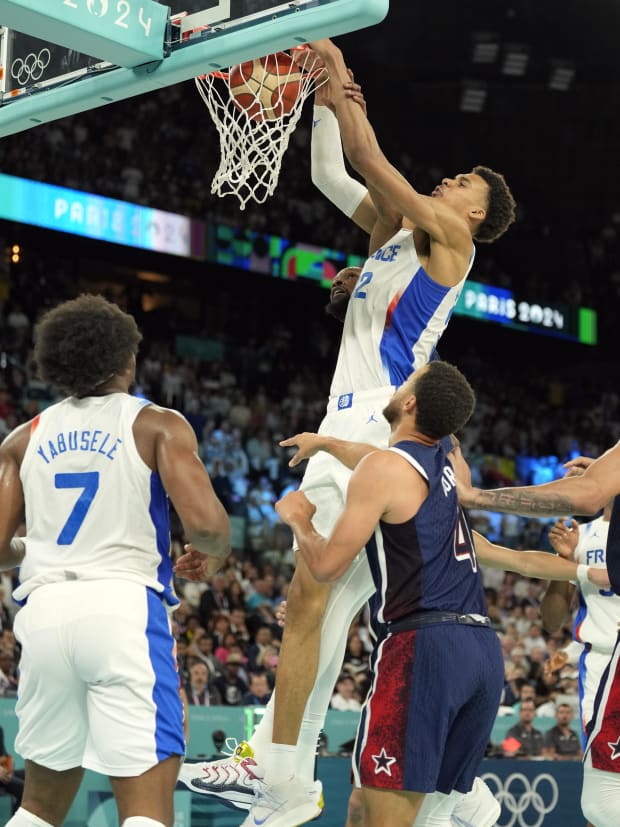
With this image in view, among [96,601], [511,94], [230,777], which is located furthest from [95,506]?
[511,94]

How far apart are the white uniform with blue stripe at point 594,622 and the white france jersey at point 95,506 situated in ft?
13.7

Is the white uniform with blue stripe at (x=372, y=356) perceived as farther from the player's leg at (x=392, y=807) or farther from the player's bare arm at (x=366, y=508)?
the player's leg at (x=392, y=807)

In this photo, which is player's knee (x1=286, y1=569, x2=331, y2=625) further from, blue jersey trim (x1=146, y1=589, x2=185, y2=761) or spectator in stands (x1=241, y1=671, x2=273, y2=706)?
spectator in stands (x1=241, y1=671, x2=273, y2=706)

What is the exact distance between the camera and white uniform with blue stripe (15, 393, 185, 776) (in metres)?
3.87

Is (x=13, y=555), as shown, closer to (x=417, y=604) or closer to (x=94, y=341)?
(x=94, y=341)

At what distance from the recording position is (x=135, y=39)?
5098 mm

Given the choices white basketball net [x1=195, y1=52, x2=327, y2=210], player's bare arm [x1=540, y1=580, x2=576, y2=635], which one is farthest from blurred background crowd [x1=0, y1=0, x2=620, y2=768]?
white basketball net [x1=195, y1=52, x2=327, y2=210]

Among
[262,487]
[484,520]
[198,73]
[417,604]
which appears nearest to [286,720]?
[417,604]

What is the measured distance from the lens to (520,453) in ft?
75.5

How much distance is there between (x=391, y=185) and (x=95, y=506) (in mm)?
2290

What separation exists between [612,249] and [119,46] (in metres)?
24.0

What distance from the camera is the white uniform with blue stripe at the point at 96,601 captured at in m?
3.87

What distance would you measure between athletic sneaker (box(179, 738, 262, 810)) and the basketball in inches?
119

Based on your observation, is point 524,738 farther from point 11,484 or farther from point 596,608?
Result: point 11,484
